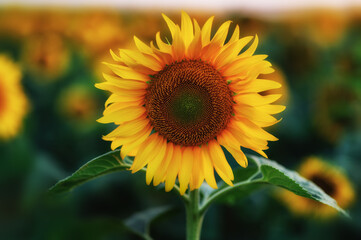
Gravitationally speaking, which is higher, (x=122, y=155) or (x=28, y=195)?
(x=122, y=155)

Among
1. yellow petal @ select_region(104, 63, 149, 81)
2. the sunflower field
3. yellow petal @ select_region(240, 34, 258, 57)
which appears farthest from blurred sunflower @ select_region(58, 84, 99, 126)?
yellow petal @ select_region(240, 34, 258, 57)

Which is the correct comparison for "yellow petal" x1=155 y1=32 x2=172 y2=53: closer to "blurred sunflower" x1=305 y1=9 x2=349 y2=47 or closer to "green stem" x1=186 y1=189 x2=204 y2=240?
"green stem" x1=186 y1=189 x2=204 y2=240

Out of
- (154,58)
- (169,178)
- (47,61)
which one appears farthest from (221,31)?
(47,61)

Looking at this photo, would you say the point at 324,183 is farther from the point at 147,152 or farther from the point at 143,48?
the point at 143,48

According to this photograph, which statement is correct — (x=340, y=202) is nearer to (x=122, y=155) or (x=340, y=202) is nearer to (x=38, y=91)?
(x=122, y=155)

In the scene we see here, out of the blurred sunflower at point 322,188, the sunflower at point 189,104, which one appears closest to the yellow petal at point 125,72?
the sunflower at point 189,104
